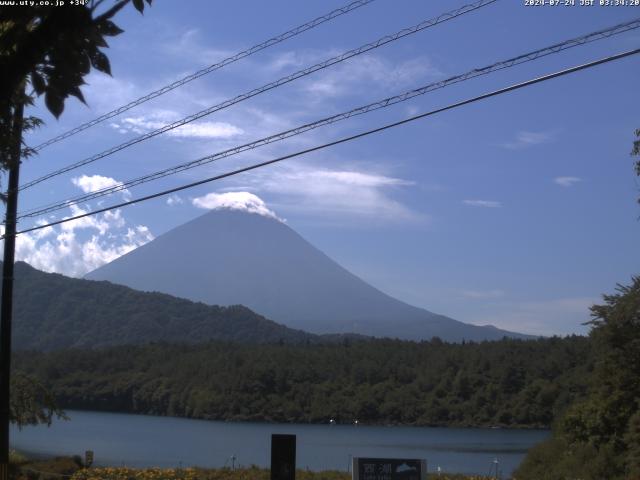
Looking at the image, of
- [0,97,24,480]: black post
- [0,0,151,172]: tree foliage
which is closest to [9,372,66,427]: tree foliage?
[0,97,24,480]: black post

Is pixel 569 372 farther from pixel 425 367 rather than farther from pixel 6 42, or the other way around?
pixel 6 42

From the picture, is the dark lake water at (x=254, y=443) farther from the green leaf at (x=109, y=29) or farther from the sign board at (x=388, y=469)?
Result: the green leaf at (x=109, y=29)

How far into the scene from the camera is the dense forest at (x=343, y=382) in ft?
236

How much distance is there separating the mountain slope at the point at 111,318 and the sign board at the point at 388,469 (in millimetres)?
160366

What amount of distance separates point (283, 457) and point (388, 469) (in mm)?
1424

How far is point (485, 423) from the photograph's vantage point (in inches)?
2901

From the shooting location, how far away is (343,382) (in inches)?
3344

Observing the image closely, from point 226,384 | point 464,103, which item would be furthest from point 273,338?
point 464,103

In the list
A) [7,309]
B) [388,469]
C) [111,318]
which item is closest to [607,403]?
[388,469]

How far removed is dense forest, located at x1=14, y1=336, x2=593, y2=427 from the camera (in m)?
72.1

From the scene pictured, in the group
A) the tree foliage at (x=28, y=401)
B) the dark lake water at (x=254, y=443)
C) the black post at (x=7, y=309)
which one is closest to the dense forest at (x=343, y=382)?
the dark lake water at (x=254, y=443)

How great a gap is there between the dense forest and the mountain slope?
71257 millimetres

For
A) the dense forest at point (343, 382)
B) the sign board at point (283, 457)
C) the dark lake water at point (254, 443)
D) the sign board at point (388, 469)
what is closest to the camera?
the sign board at point (388, 469)

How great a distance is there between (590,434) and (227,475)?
10508 millimetres
